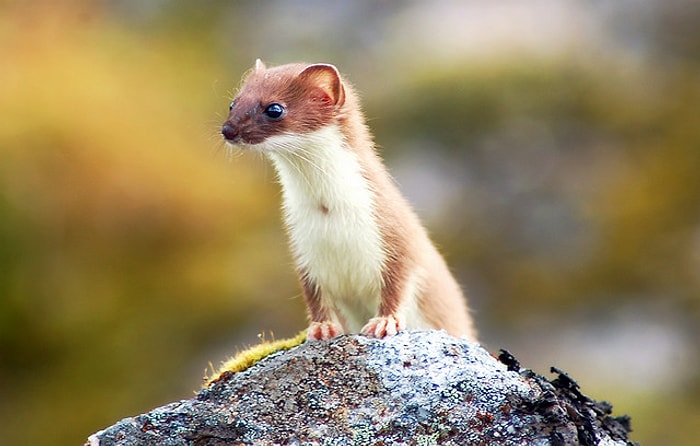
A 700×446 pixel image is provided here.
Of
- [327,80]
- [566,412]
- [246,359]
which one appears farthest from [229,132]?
[566,412]

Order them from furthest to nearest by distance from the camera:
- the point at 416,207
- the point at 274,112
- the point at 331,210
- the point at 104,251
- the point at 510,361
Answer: the point at 416,207 → the point at 104,251 → the point at 331,210 → the point at 274,112 → the point at 510,361

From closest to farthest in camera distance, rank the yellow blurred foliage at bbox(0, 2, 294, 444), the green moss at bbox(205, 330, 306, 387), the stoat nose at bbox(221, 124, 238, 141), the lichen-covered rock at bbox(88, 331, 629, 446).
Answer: the lichen-covered rock at bbox(88, 331, 629, 446)
the green moss at bbox(205, 330, 306, 387)
the stoat nose at bbox(221, 124, 238, 141)
the yellow blurred foliage at bbox(0, 2, 294, 444)

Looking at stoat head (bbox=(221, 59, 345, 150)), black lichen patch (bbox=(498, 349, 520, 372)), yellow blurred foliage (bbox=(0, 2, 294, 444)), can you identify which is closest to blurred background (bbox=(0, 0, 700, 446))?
yellow blurred foliage (bbox=(0, 2, 294, 444))

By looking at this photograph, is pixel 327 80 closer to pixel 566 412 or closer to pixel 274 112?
pixel 274 112

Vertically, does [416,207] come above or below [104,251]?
above

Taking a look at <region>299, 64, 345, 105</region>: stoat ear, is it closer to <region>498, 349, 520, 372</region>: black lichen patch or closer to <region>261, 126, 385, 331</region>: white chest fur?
<region>261, 126, 385, 331</region>: white chest fur

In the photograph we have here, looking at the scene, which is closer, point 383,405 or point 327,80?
point 383,405
